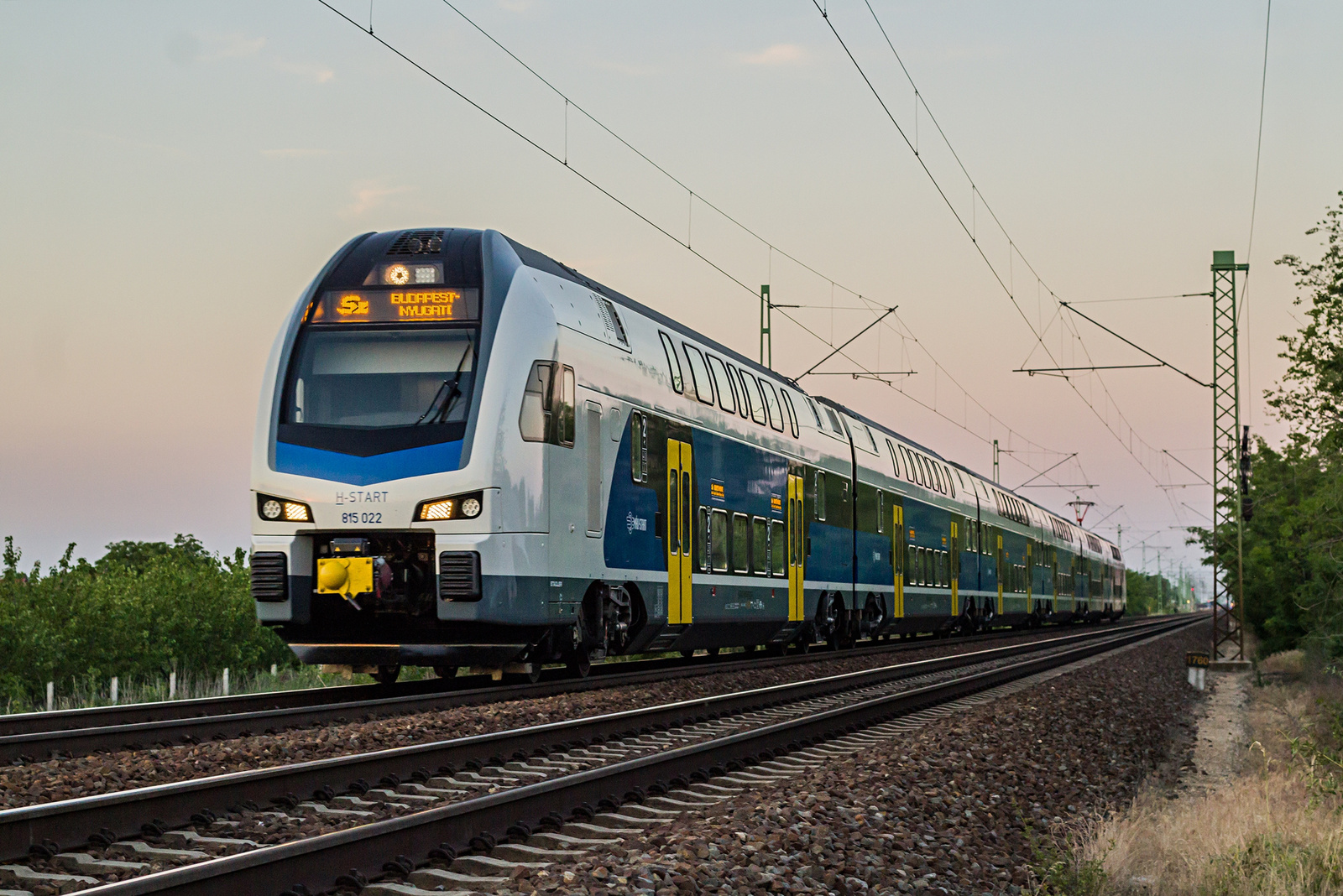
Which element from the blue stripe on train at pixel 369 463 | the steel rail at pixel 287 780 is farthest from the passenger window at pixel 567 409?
the steel rail at pixel 287 780

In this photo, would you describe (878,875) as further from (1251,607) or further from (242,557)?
(1251,607)

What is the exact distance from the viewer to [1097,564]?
68.2 m

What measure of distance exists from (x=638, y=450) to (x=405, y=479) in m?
3.96

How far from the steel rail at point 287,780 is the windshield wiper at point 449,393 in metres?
3.47

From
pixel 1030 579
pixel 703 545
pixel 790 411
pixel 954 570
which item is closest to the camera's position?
pixel 703 545

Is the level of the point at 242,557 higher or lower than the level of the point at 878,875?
higher

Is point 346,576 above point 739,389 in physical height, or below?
below

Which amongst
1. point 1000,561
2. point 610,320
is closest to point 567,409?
point 610,320

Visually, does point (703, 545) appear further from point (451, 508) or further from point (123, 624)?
point (123, 624)

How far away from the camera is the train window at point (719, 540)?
18750 millimetres

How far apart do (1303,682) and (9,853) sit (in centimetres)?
2512

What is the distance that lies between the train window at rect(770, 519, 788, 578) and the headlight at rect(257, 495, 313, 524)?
31.2ft

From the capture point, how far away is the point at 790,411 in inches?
928

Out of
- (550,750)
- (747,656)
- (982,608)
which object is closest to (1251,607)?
(982,608)
